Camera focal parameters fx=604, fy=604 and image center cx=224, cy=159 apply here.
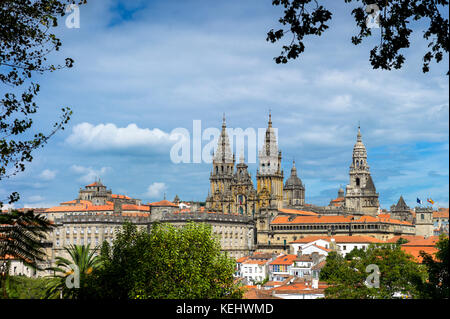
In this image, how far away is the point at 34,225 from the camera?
16.9 m

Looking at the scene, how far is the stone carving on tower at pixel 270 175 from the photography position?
16638cm

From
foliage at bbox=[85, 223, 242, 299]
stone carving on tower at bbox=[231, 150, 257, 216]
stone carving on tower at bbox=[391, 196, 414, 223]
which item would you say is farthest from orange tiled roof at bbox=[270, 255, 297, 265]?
stone carving on tower at bbox=[391, 196, 414, 223]

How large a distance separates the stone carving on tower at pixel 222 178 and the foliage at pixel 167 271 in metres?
129

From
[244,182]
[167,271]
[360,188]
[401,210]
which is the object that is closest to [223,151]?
[244,182]

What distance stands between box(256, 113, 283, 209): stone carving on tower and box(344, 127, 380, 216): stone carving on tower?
26.5m

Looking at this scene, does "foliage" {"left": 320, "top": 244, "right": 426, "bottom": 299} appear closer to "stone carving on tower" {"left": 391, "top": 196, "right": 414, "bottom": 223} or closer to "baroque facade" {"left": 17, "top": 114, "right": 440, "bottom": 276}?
"baroque facade" {"left": 17, "top": 114, "right": 440, "bottom": 276}

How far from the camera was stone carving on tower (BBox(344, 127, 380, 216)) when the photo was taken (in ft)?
598

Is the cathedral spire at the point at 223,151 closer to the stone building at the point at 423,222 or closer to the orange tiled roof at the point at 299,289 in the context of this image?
the stone building at the point at 423,222

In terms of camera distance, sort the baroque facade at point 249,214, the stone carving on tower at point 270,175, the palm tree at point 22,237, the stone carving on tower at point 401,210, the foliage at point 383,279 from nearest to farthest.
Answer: the palm tree at point 22,237 < the foliage at point 383,279 < the baroque facade at point 249,214 < the stone carving on tower at point 270,175 < the stone carving on tower at point 401,210

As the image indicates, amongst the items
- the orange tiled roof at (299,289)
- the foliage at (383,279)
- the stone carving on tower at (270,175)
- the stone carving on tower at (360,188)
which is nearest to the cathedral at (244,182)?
the stone carving on tower at (270,175)
